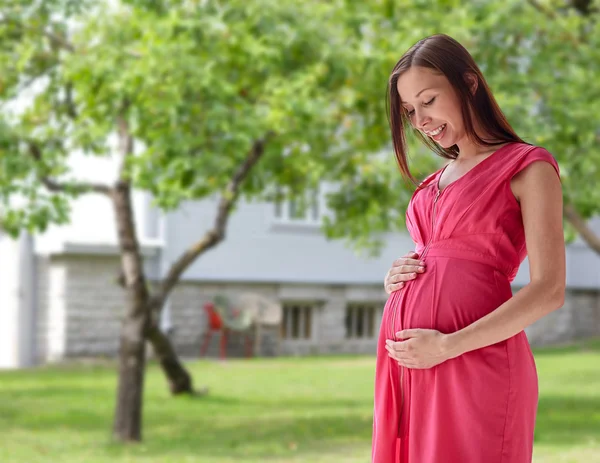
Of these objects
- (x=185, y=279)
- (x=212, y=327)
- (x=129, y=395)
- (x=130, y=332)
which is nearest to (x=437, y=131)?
(x=129, y=395)

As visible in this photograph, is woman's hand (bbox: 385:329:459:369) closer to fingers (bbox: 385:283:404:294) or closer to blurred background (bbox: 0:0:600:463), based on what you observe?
fingers (bbox: 385:283:404:294)

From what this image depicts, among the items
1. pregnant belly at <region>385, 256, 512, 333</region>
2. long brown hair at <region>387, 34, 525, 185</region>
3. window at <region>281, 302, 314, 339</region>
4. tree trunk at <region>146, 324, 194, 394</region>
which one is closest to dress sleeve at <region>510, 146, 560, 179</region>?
long brown hair at <region>387, 34, 525, 185</region>

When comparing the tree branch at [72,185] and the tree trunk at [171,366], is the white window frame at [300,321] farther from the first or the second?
the tree branch at [72,185]

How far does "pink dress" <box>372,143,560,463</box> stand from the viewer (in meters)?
2.53

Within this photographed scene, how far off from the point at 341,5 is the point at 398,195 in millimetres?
2398

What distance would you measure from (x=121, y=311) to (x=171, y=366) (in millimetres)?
6286

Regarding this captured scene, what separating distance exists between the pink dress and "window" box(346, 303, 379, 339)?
19280 millimetres

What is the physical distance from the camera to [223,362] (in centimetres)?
1836

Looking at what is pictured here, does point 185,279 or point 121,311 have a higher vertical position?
point 185,279

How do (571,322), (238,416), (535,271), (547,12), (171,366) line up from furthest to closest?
(571,322)
(171,366)
(238,416)
(547,12)
(535,271)

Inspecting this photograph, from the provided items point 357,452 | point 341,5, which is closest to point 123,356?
point 357,452

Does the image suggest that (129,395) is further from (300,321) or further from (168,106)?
(300,321)

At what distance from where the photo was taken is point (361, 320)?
22.1 meters

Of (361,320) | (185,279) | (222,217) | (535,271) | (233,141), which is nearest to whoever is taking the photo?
(535,271)
